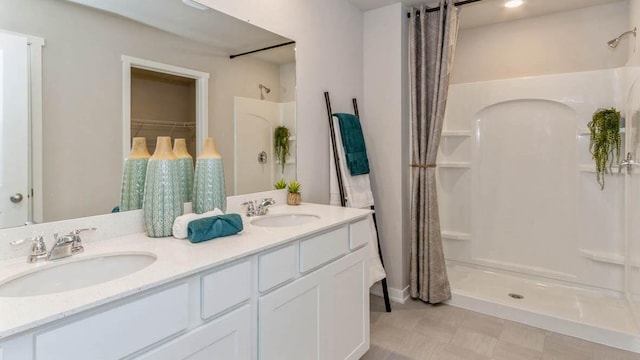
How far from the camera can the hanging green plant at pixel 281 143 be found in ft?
7.28

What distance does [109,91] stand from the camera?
1.37m

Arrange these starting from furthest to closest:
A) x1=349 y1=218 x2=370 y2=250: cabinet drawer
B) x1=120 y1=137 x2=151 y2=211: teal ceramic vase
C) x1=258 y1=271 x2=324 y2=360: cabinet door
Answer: x1=349 y1=218 x2=370 y2=250: cabinet drawer, x1=120 y1=137 x2=151 y2=211: teal ceramic vase, x1=258 y1=271 x2=324 y2=360: cabinet door

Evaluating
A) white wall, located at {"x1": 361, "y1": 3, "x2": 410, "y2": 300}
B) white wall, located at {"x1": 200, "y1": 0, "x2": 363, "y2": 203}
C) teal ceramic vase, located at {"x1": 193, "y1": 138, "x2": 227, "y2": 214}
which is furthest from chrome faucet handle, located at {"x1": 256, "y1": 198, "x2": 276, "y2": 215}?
white wall, located at {"x1": 361, "y1": 3, "x2": 410, "y2": 300}

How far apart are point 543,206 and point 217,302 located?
3.11 metres

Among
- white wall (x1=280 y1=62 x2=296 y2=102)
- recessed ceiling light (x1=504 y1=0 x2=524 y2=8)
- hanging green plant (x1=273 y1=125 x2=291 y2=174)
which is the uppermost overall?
recessed ceiling light (x1=504 y1=0 x2=524 y2=8)

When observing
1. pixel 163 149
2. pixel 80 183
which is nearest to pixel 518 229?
pixel 163 149

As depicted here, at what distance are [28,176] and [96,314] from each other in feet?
2.23

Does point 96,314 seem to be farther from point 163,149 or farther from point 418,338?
point 418,338

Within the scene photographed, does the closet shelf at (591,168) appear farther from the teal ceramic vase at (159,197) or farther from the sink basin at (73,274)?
the sink basin at (73,274)

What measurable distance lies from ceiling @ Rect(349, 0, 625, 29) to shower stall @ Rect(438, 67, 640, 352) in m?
0.55

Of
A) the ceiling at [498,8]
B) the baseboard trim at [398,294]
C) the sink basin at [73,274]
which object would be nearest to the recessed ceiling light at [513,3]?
the ceiling at [498,8]

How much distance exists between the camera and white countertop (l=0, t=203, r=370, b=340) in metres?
0.75

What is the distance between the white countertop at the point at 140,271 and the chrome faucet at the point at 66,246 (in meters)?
0.02

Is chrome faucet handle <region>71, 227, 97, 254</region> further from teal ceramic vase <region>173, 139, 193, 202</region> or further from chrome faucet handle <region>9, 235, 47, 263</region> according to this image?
teal ceramic vase <region>173, 139, 193, 202</region>
